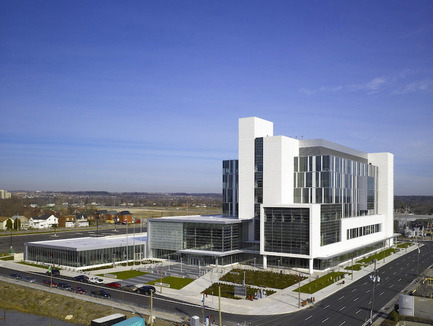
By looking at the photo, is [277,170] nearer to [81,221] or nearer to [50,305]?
[50,305]

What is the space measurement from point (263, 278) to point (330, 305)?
1738 centimetres

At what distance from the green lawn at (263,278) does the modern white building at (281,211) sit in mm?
5802

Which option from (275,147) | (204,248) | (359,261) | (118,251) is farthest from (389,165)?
(118,251)

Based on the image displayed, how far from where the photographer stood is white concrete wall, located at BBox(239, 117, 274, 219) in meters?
92.4

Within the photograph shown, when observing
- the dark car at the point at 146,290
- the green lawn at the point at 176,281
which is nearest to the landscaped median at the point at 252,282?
the green lawn at the point at 176,281

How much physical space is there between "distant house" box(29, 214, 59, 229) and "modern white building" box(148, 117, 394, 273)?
100m

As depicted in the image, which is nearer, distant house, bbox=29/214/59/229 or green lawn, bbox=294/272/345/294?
green lawn, bbox=294/272/345/294

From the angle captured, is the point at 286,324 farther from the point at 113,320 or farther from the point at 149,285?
the point at 149,285

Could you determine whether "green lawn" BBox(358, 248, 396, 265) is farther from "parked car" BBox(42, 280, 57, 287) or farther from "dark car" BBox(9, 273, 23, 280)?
"dark car" BBox(9, 273, 23, 280)

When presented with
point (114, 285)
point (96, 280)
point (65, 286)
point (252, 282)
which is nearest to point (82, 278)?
point (96, 280)

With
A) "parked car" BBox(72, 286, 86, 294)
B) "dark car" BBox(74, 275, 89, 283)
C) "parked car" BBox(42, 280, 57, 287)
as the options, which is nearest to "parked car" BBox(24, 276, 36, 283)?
"parked car" BBox(42, 280, 57, 287)

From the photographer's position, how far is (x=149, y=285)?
220 ft

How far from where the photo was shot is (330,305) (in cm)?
5709

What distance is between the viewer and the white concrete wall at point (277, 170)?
88.3 m
